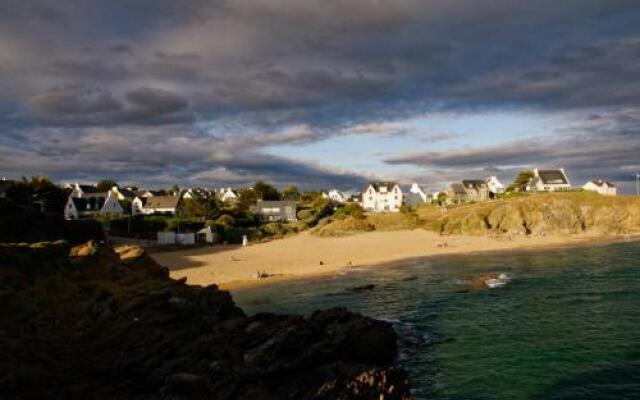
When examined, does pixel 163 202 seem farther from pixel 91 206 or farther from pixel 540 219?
pixel 540 219

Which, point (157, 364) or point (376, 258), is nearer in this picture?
point (157, 364)

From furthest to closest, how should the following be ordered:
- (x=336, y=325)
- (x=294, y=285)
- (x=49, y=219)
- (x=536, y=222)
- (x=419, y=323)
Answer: (x=536, y=222) → (x=294, y=285) → (x=49, y=219) → (x=419, y=323) → (x=336, y=325)

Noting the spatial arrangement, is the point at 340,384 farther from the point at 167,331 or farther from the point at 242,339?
the point at 167,331

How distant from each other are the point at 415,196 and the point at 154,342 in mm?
176951

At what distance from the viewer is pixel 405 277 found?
55.2 metres

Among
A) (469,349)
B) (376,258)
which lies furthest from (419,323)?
(376,258)

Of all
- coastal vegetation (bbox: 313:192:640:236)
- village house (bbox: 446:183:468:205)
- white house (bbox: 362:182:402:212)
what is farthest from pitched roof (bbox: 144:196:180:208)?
village house (bbox: 446:183:468:205)

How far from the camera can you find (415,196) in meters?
194

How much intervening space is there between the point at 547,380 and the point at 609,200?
9689cm

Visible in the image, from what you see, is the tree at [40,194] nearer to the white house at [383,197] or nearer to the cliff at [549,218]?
the cliff at [549,218]

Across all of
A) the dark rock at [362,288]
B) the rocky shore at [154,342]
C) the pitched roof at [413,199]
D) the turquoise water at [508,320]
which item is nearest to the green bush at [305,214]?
the pitched roof at [413,199]

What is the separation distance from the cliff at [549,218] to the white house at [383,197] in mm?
66050

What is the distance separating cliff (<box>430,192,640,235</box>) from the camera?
96812 millimetres

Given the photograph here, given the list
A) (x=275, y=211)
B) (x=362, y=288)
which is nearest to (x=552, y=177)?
(x=275, y=211)
